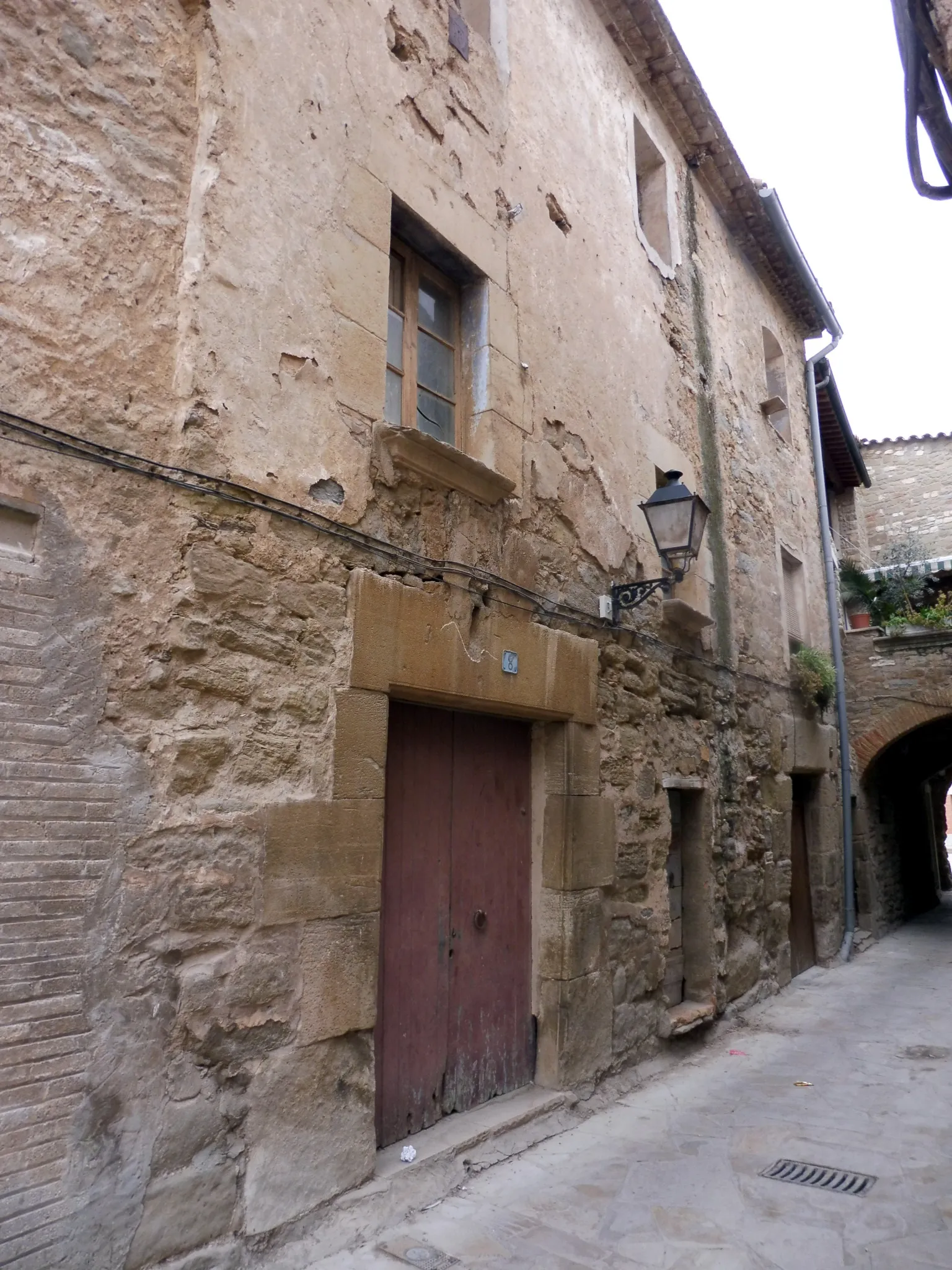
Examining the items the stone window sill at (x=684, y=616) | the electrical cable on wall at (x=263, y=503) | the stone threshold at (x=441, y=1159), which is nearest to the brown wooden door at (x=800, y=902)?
the stone window sill at (x=684, y=616)

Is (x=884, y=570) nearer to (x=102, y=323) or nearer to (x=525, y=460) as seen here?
(x=525, y=460)

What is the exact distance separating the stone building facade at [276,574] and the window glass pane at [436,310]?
0.04 metres

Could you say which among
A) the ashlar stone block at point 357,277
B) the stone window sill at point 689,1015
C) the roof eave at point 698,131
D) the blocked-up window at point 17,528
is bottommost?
the stone window sill at point 689,1015

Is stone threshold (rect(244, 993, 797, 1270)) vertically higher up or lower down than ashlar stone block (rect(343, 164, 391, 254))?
lower down

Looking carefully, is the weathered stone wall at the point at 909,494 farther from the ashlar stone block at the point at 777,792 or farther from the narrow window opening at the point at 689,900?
the narrow window opening at the point at 689,900

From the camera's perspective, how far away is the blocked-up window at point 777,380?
29.1ft

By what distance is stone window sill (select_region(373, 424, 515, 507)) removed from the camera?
347 centimetres

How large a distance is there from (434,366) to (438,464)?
0.76m

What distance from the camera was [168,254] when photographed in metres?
2.79

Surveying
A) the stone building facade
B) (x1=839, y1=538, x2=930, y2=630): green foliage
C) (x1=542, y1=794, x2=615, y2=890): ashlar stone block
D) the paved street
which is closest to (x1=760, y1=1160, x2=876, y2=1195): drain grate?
the paved street

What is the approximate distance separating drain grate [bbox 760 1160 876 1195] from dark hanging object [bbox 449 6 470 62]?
17.1ft

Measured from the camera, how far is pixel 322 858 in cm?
300

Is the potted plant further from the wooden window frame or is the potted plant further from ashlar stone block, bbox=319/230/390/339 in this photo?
ashlar stone block, bbox=319/230/390/339

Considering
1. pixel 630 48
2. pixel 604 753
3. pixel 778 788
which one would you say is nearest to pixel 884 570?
pixel 778 788
